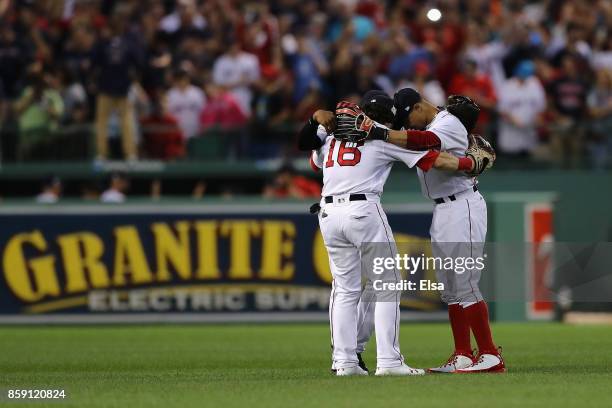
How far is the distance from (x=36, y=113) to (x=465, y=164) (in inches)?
438

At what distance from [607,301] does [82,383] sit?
991 centimetres

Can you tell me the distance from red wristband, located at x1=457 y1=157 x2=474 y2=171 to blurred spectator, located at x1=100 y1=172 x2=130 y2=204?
30.7ft

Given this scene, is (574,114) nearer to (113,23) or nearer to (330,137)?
(113,23)

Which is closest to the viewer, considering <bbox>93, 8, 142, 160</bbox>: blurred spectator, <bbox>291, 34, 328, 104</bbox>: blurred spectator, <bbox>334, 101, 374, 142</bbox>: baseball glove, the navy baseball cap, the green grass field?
the green grass field

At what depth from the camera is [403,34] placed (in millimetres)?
21984

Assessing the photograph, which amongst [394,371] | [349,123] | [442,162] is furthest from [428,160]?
[394,371]

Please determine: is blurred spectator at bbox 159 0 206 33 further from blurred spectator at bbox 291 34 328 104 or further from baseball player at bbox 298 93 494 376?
baseball player at bbox 298 93 494 376

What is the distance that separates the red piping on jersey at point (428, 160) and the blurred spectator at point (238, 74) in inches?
431

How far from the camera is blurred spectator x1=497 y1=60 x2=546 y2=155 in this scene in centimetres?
2025

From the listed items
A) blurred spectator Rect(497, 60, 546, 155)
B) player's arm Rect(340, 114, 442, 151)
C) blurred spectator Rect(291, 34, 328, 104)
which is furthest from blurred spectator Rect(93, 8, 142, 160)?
player's arm Rect(340, 114, 442, 151)

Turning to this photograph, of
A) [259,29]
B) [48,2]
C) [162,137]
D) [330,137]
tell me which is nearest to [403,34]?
[259,29]

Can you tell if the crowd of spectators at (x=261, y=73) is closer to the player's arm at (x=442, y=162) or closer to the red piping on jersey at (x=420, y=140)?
the player's arm at (x=442, y=162)

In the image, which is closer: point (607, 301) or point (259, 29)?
point (607, 301)

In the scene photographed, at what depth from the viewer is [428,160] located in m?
10.3
